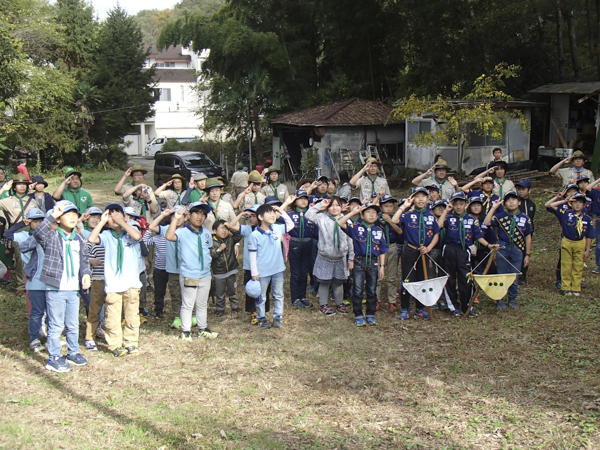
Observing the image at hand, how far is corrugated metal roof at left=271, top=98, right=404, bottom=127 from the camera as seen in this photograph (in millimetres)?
22484

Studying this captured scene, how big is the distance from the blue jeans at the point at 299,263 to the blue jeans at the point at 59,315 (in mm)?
3351

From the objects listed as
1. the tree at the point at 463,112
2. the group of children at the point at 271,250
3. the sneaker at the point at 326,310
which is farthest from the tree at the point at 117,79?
the sneaker at the point at 326,310

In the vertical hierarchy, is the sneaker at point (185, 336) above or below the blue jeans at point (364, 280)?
below

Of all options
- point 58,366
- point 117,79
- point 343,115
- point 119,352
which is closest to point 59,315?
point 58,366

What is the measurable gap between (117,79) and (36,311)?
3035cm

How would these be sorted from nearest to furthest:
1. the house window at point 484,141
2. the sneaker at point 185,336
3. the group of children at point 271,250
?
the group of children at point 271,250 → the sneaker at point 185,336 → the house window at point 484,141

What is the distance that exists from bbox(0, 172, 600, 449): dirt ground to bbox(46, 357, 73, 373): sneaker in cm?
12

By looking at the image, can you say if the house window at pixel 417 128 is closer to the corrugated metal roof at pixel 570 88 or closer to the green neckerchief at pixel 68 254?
the corrugated metal roof at pixel 570 88

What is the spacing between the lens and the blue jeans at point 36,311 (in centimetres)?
658

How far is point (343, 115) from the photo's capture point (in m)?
23.0

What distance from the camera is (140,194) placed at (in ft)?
29.0

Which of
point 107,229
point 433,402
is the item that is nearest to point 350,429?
point 433,402

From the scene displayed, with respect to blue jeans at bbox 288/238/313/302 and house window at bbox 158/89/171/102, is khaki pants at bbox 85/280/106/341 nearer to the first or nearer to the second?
blue jeans at bbox 288/238/313/302

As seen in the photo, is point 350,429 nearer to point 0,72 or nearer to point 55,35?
point 0,72
